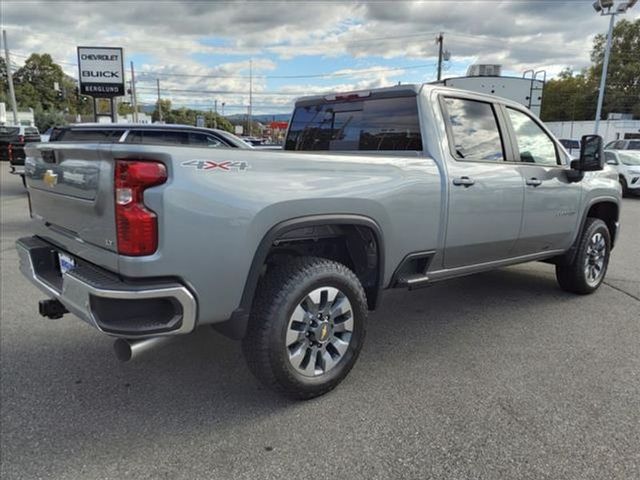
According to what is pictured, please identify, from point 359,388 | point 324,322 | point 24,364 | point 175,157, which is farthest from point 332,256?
point 24,364

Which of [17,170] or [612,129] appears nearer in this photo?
[17,170]

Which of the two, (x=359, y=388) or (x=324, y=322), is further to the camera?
(x=359, y=388)

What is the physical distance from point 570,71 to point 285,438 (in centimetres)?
8482

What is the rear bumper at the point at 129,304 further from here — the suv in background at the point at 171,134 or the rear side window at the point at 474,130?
the suv in background at the point at 171,134

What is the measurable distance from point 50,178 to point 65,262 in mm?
504

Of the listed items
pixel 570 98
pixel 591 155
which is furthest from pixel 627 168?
pixel 570 98

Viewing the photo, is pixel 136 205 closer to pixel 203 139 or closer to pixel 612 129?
pixel 203 139

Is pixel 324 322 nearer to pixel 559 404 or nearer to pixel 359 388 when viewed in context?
pixel 359 388

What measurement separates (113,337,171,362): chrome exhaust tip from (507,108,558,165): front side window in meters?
3.40

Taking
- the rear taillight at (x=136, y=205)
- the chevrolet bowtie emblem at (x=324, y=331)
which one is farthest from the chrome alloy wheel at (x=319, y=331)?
the rear taillight at (x=136, y=205)

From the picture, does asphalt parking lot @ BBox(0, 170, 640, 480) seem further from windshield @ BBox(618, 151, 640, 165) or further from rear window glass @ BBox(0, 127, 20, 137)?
rear window glass @ BBox(0, 127, 20, 137)

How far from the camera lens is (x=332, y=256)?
11.8ft

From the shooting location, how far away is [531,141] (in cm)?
457

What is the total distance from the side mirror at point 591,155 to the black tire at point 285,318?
9.12ft
